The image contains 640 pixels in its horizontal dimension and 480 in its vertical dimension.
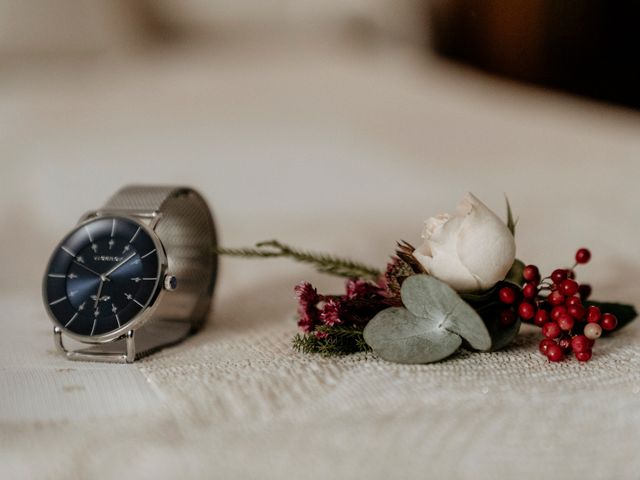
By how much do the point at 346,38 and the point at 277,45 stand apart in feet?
0.88

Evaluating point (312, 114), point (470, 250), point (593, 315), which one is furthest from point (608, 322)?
point (312, 114)

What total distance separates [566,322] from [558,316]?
0.01 metres

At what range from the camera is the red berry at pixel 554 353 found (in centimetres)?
74

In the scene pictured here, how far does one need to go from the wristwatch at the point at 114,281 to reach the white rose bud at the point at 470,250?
295mm

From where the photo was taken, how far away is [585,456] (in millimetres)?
581

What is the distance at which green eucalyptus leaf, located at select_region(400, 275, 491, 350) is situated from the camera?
0.70 m

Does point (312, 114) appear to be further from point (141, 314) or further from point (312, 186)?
point (141, 314)

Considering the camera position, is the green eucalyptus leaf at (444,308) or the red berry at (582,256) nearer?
the green eucalyptus leaf at (444,308)

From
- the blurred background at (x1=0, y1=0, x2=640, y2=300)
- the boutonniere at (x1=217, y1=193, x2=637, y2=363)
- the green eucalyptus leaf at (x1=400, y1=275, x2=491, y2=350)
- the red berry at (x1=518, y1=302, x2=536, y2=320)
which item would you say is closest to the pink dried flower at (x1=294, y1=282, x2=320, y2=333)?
the boutonniere at (x1=217, y1=193, x2=637, y2=363)

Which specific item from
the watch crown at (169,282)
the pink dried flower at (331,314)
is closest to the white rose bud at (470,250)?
the pink dried flower at (331,314)

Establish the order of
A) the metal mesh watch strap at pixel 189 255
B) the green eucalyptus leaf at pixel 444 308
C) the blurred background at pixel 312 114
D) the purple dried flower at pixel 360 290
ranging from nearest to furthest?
the green eucalyptus leaf at pixel 444 308 → the purple dried flower at pixel 360 290 → the metal mesh watch strap at pixel 189 255 → the blurred background at pixel 312 114

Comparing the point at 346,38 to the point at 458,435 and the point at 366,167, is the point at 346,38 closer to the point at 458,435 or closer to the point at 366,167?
the point at 366,167

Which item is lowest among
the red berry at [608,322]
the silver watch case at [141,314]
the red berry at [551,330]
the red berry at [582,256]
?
the silver watch case at [141,314]

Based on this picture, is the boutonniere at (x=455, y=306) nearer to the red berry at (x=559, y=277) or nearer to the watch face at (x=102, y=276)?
the red berry at (x=559, y=277)
